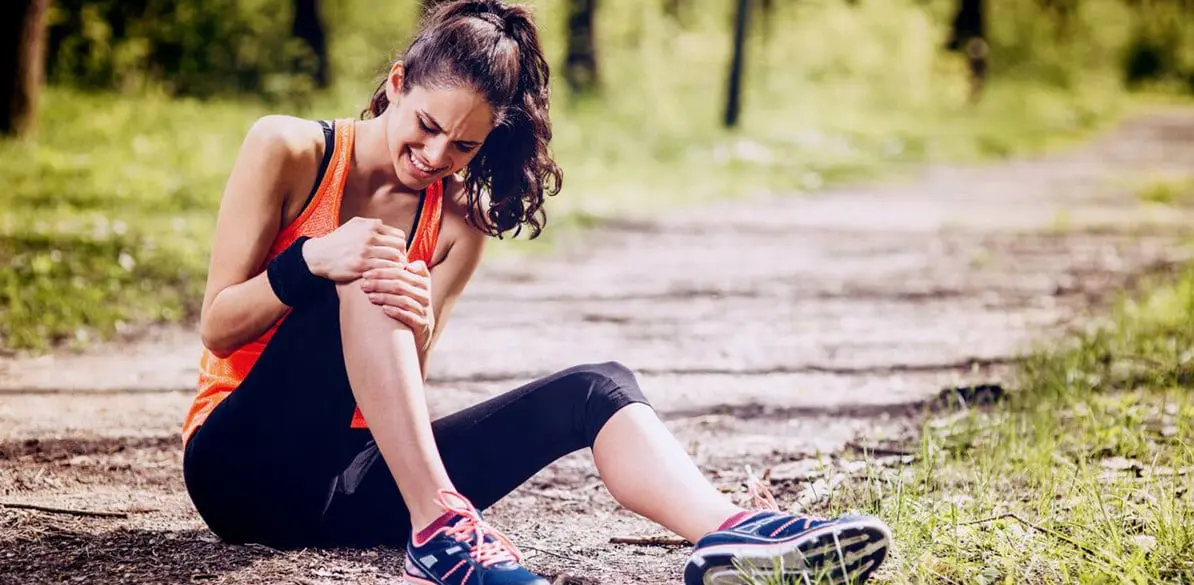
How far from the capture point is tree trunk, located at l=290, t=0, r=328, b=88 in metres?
14.8

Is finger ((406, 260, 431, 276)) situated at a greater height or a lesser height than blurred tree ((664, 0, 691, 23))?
lesser

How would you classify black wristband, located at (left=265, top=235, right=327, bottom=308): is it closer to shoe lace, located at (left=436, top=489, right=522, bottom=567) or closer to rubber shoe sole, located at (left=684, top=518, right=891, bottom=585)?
shoe lace, located at (left=436, top=489, right=522, bottom=567)

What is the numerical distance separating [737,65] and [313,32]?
5.31 metres

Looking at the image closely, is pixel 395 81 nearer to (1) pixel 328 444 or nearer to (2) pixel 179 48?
(1) pixel 328 444

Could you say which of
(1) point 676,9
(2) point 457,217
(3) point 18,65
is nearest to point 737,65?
(3) point 18,65

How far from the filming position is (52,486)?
10.2 ft

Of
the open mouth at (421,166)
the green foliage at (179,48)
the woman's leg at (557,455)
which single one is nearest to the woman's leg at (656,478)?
the woman's leg at (557,455)

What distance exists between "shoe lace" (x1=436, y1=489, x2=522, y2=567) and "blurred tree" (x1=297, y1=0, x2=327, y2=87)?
→ 42.9ft

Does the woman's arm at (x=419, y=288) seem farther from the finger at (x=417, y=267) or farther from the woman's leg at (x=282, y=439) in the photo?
the woman's leg at (x=282, y=439)

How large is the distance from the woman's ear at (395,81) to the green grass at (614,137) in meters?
0.32

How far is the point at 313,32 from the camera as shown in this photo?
591 inches

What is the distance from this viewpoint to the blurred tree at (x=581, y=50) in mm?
16484

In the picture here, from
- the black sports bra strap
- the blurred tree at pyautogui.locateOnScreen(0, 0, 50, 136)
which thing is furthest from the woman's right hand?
the blurred tree at pyautogui.locateOnScreen(0, 0, 50, 136)

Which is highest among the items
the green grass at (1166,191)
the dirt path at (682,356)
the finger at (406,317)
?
the finger at (406,317)
